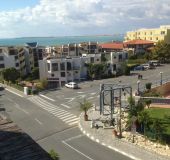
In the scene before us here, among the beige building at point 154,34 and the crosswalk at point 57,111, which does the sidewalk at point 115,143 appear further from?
the beige building at point 154,34

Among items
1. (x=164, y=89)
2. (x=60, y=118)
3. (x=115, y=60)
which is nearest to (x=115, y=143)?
(x=60, y=118)

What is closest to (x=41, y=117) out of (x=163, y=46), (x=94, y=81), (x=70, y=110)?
(x=70, y=110)

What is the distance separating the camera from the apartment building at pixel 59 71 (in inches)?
3130

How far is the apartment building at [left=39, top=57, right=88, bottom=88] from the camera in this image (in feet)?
261

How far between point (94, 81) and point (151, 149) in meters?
44.8

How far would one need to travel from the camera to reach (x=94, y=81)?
257 ft

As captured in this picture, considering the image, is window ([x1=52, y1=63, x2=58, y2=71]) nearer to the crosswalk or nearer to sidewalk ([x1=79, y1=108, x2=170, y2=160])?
the crosswalk

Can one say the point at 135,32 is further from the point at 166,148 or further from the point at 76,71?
the point at 166,148

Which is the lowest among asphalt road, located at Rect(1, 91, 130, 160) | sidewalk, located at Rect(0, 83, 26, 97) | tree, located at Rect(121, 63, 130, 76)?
asphalt road, located at Rect(1, 91, 130, 160)

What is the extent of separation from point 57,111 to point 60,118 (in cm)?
409

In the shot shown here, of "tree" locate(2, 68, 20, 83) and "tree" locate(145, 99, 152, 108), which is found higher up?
"tree" locate(2, 68, 20, 83)

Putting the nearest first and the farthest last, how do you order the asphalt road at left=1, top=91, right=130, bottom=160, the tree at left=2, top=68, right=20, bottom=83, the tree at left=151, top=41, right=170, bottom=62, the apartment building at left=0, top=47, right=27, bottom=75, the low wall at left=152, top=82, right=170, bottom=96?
the asphalt road at left=1, top=91, right=130, bottom=160 < the low wall at left=152, top=82, right=170, bottom=96 < the tree at left=2, top=68, right=20, bottom=83 < the apartment building at left=0, top=47, right=27, bottom=75 < the tree at left=151, top=41, right=170, bottom=62

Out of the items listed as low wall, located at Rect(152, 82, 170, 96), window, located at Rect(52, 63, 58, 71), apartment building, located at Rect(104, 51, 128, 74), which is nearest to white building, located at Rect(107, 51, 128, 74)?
apartment building, located at Rect(104, 51, 128, 74)

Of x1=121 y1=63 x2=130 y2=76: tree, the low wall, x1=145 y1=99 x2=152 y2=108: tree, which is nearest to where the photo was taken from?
x1=145 y1=99 x2=152 y2=108: tree
